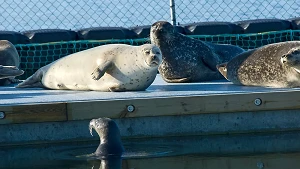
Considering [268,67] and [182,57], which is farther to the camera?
[182,57]

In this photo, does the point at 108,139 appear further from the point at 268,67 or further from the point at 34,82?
the point at 34,82

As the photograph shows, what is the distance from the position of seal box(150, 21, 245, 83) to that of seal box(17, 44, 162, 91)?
642mm

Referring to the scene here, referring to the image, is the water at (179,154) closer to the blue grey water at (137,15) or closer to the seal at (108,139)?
the seal at (108,139)

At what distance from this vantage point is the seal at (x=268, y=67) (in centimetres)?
900

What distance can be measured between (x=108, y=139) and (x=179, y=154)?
49 centimetres

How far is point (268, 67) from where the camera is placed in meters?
9.30

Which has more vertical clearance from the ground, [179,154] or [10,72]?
[10,72]

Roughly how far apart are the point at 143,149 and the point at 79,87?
60.9 inches

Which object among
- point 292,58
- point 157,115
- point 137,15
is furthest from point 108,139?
point 137,15

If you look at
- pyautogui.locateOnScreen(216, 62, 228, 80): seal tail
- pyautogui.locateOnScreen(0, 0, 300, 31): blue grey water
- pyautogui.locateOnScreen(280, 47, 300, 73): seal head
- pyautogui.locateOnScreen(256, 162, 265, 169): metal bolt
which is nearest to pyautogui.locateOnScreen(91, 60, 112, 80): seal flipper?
pyautogui.locateOnScreen(216, 62, 228, 80): seal tail

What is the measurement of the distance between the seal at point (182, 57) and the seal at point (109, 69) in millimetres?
642

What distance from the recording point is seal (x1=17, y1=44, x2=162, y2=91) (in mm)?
9047

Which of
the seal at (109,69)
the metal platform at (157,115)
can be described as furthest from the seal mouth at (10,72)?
the metal platform at (157,115)

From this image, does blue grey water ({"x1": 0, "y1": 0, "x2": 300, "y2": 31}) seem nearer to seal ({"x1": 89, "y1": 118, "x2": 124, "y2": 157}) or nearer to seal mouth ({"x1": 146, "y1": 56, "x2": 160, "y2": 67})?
seal mouth ({"x1": 146, "y1": 56, "x2": 160, "y2": 67})
